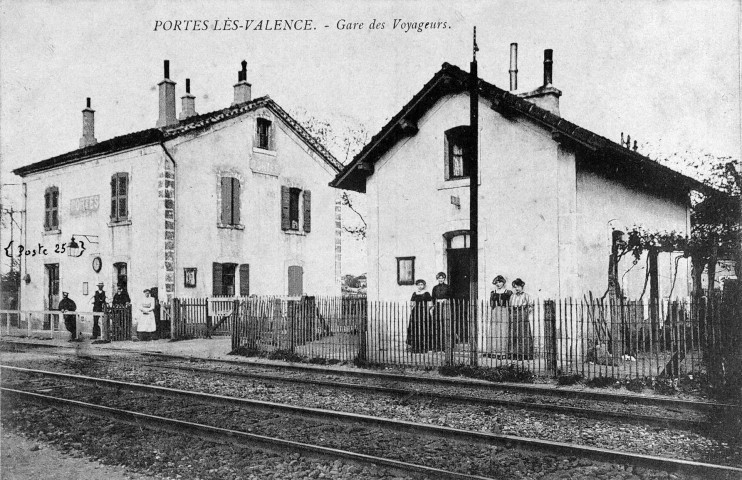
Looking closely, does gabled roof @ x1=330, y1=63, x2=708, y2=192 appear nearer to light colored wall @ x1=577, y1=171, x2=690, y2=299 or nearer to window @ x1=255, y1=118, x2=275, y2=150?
light colored wall @ x1=577, y1=171, x2=690, y2=299

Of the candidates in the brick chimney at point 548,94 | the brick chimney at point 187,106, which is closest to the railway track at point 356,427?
the brick chimney at point 548,94

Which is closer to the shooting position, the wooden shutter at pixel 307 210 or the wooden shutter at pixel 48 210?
the wooden shutter at pixel 48 210

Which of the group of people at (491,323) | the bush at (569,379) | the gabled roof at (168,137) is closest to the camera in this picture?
the bush at (569,379)

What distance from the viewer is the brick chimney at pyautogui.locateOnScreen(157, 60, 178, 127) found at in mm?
20703

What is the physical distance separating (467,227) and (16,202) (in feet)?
68.6

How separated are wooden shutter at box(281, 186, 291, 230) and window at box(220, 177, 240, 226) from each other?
2.09 m

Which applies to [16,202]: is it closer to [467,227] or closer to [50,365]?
[50,365]

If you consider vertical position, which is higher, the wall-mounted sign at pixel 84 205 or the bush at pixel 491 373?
the wall-mounted sign at pixel 84 205

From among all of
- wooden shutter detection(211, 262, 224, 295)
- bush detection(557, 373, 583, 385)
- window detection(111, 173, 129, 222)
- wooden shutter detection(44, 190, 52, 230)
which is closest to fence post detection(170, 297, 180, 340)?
wooden shutter detection(211, 262, 224, 295)

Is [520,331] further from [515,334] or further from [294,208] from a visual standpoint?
[294,208]

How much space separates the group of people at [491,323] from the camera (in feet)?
35.9

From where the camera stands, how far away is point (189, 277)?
2019cm

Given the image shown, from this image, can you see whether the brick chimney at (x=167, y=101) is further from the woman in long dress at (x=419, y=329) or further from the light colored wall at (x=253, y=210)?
the woman in long dress at (x=419, y=329)

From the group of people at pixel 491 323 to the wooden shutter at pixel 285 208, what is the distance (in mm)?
12033
